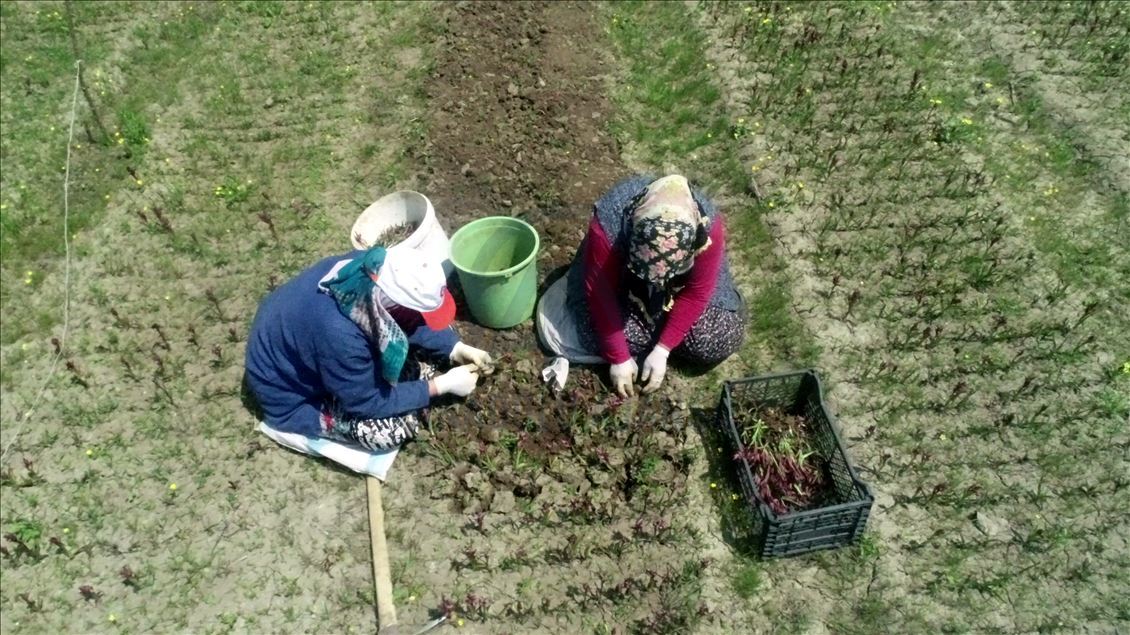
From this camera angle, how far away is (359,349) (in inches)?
117

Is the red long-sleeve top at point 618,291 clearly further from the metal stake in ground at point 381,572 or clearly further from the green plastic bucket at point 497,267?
the metal stake in ground at point 381,572

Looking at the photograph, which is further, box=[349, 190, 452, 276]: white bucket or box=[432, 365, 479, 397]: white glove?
box=[349, 190, 452, 276]: white bucket

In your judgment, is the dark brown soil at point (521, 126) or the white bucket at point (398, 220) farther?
the dark brown soil at point (521, 126)

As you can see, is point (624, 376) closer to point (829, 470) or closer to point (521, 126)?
point (829, 470)

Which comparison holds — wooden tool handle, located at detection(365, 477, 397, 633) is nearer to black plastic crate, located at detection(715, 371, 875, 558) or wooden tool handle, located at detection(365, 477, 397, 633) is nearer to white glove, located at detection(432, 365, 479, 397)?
Result: white glove, located at detection(432, 365, 479, 397)

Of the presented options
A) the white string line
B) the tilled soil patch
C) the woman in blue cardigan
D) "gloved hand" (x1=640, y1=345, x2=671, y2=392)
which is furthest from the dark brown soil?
the white string line

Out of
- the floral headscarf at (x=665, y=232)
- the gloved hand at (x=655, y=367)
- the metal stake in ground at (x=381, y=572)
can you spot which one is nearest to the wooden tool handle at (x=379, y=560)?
the metal stake in ground at (x=381, y=572)

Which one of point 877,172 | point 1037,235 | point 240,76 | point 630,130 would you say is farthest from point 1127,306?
point 240,76

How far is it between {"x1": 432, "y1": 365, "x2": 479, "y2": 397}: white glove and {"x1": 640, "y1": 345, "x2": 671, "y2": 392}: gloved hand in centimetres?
→ 85

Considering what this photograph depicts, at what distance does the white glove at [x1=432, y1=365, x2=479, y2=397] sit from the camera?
11.4ft

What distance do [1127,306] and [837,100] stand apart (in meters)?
2.20

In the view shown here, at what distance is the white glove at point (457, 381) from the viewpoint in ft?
11.4

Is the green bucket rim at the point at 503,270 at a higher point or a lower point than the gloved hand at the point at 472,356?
higher

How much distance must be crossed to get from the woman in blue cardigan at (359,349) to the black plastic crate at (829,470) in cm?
129
